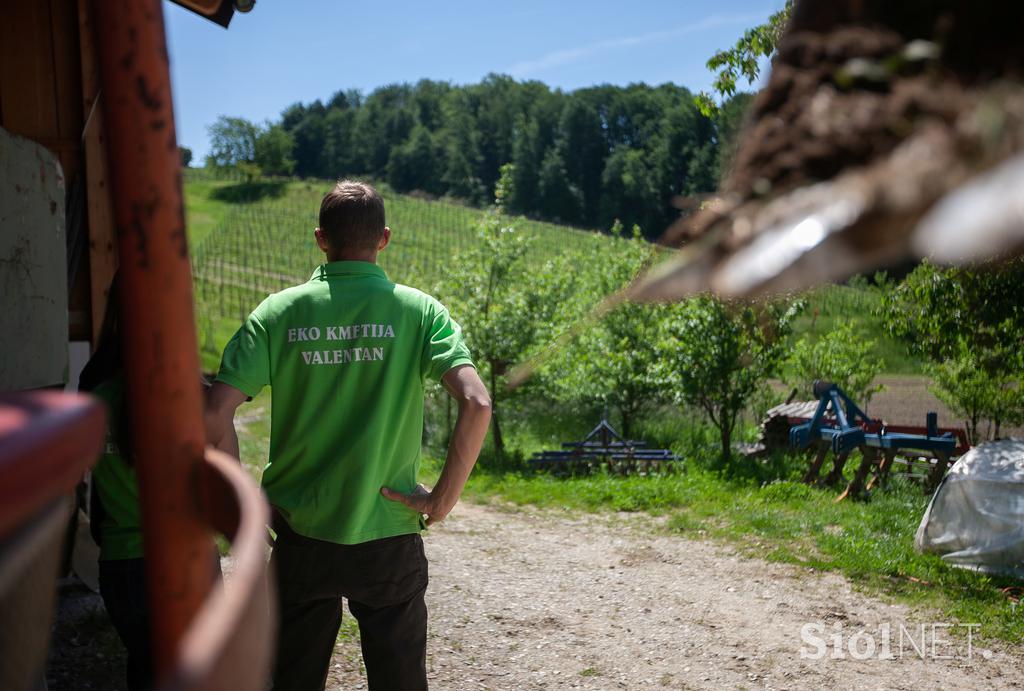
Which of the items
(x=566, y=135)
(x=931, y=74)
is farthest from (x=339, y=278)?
(x=566, y=135)

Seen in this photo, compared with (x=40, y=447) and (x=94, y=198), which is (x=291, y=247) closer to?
(x=94, y=198)

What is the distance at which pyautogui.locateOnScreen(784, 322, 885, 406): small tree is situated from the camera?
13.3 meters

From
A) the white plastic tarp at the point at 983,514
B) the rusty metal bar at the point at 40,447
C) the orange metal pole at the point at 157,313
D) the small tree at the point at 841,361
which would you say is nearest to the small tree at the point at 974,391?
the white plastic tarp at the point at 983,514

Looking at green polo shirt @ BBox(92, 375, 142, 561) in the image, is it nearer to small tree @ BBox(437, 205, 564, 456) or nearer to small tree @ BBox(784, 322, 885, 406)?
small tree @ BBox(437, 205, 564, 456)

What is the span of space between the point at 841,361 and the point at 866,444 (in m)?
4.16

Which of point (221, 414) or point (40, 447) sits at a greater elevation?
point (40, 447)

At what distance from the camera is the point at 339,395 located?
2.72m

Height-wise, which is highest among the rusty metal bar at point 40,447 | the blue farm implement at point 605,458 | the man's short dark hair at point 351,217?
the man's short dark hair at point 351,217

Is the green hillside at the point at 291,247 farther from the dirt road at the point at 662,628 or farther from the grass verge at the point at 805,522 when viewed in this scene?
the dirt road at the point at 662,628

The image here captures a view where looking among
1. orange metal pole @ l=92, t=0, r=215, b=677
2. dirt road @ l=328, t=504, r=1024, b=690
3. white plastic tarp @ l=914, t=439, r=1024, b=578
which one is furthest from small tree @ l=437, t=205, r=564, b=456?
orange metal pole @ l=92, t=0, r=215, b=677

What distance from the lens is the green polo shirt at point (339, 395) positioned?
8.80 ft

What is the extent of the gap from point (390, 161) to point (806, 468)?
316 ft

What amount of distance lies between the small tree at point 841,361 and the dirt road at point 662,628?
633 cm

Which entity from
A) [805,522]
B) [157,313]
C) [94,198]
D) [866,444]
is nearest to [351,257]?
[157,313]
